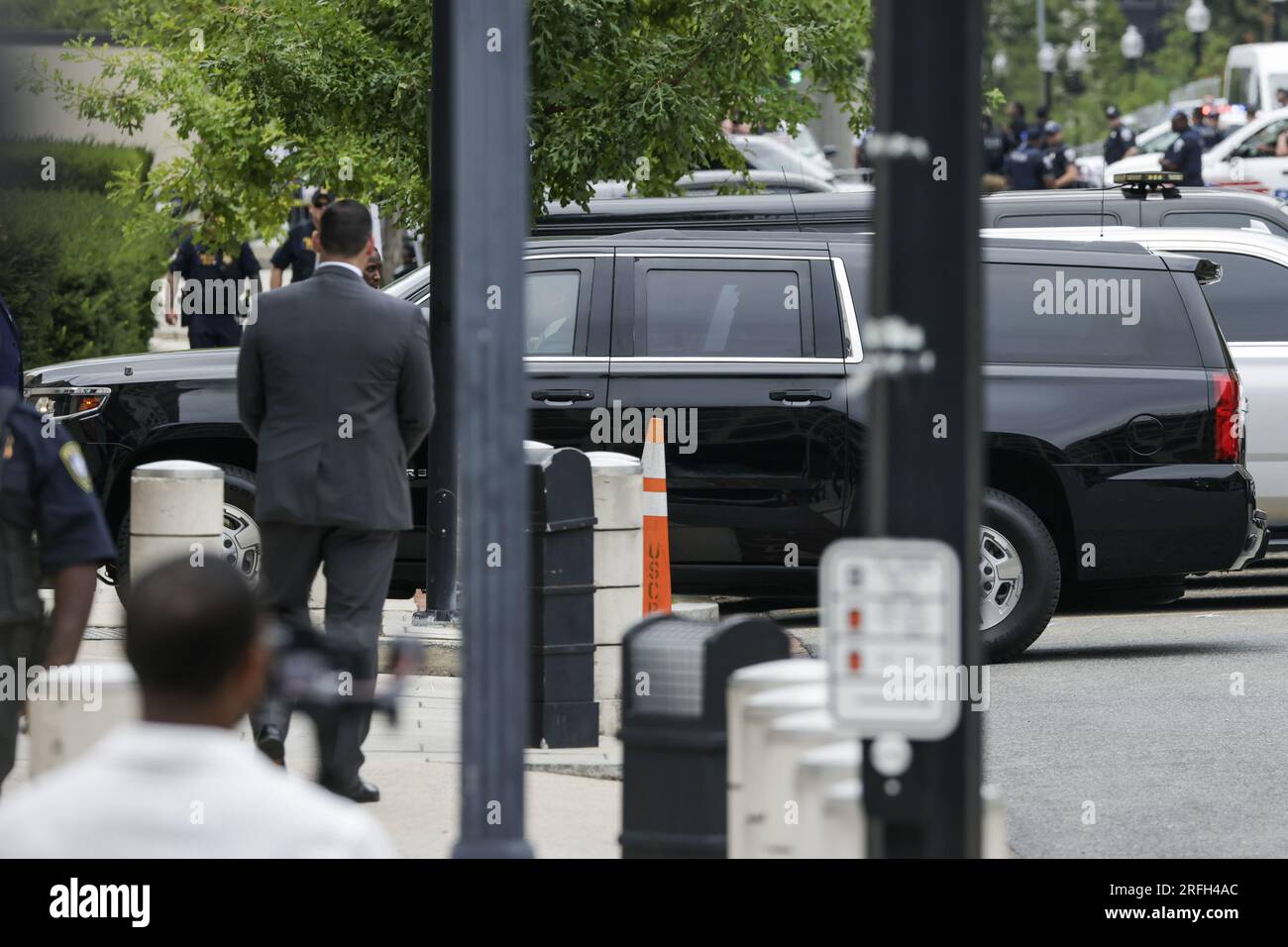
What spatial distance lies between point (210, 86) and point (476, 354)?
36.1ft

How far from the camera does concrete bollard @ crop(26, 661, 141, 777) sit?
480 cm

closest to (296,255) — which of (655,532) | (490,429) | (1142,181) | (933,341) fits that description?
(1142,181)

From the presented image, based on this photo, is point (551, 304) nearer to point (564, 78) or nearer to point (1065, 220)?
point (564, 78)

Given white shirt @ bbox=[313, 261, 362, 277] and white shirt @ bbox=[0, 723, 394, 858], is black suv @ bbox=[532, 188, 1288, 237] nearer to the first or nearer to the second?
white shirt @ bbox=[313, 261, 362, 277]

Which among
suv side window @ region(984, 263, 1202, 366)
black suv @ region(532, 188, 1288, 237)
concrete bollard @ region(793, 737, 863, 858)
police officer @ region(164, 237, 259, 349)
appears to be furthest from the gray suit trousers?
police officer @ region(164, 237, 259, 349)

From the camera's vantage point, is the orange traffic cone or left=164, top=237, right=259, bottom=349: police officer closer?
the orange traffic cone

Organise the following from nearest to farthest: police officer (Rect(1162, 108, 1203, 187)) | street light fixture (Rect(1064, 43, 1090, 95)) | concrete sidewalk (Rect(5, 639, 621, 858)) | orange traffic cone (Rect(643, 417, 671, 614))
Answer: concrete sidewalk (Rect(5, 639, 621, 858)) < orange traffic cone (Rect(643, 417, 671, 614)) < police officer (Rect(1162, 108, 1203, 187)) < street light fixture (Rect(1064, 43, 1090, 95))

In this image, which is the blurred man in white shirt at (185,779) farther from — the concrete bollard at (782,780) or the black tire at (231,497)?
the black tire at (231,497)

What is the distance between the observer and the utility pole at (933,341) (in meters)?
3.49

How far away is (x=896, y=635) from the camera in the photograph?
348 cm

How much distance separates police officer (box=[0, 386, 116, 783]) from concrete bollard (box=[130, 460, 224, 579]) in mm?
2945

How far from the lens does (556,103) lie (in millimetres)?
12023

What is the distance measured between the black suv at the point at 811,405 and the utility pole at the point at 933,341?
6793mm

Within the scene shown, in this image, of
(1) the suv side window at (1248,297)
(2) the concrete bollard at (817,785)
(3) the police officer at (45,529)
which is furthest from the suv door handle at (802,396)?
(2) the concrete bollard at (817,785)
